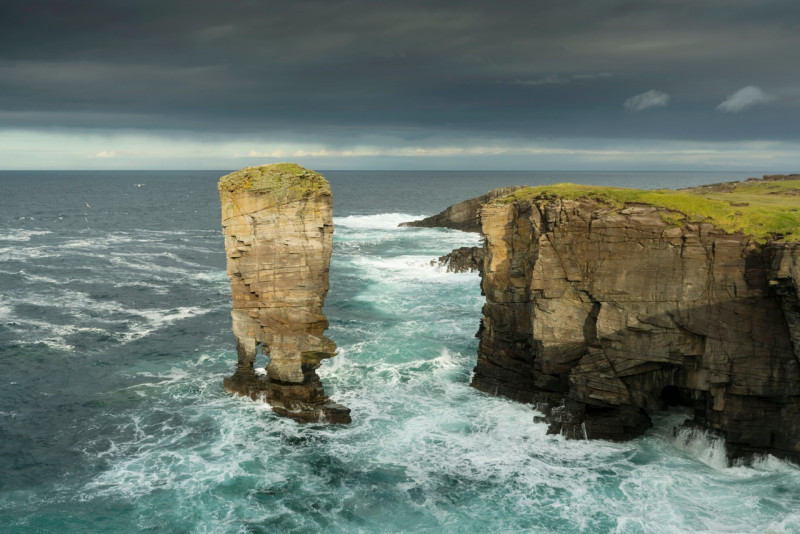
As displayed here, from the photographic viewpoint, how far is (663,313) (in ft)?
104

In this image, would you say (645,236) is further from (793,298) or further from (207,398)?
(207,398)

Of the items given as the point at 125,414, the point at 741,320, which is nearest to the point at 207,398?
the point at 125,414

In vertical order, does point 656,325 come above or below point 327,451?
above

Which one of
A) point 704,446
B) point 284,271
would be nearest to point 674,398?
point 704,446

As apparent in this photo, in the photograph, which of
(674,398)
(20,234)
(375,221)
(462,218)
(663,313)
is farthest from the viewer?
(375,221)

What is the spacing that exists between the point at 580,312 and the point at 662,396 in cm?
803

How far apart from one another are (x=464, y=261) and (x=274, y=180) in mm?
44310

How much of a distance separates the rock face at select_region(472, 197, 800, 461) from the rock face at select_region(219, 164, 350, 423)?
41.7 feet

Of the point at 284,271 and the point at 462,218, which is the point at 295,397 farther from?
the point at 462,218

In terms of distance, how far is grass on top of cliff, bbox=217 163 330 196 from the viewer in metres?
35.0

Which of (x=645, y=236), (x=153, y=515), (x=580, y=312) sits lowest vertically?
(x=153, y=515)

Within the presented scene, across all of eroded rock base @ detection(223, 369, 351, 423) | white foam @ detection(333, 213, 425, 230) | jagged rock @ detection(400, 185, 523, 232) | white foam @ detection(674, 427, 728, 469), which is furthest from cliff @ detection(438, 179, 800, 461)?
white foam @ detection(333, 213, 425, 230)

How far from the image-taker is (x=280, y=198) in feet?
115

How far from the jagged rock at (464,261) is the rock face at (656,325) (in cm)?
3738
